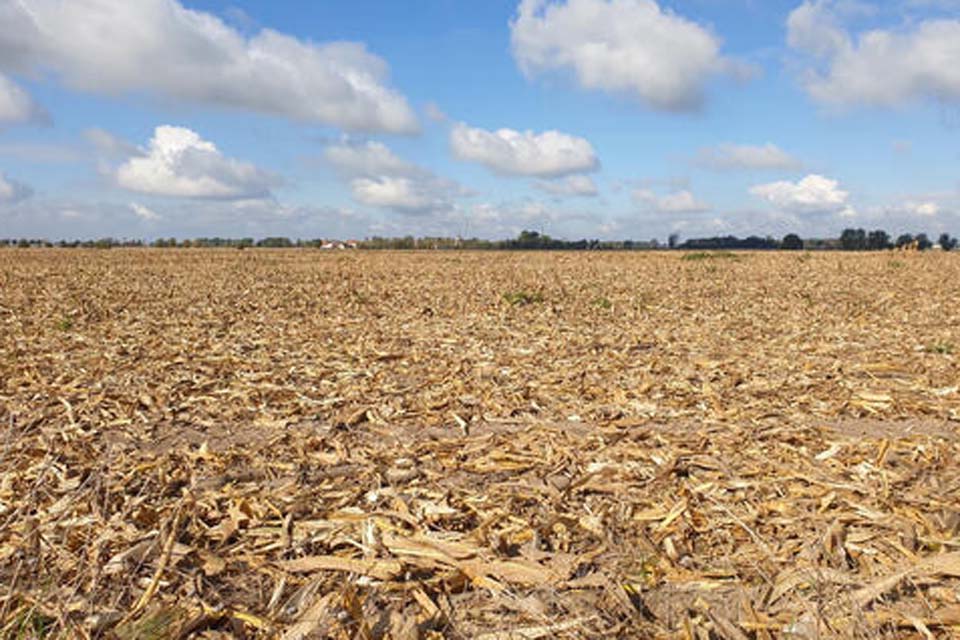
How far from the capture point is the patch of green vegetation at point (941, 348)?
9.30 metres

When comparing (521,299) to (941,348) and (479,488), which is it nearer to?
(941,348)

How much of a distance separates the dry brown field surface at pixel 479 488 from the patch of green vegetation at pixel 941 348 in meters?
0.22

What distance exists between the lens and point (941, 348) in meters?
9.48

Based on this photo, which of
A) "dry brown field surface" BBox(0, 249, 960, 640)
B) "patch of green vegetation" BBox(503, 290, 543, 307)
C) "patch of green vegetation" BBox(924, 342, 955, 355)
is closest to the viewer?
"dry brown field surface" BBox(0, 249, 960, 640)

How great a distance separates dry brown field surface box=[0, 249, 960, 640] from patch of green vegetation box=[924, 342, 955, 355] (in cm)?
22

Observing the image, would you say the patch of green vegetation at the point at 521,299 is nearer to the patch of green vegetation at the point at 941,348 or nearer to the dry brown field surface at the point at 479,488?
the dry brown field surface at the point at 479,488

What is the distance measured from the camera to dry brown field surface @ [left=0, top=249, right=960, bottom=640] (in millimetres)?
3145

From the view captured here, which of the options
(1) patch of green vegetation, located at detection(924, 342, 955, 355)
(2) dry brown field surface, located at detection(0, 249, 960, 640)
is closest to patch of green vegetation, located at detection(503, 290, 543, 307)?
(2) dry brown field surface, located at detection(0, 249, 960, 640)

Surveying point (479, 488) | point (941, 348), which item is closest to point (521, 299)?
point (941, 348)

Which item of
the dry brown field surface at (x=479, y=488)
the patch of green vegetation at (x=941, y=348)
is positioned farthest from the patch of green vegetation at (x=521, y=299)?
the patch of green vegetation at (x=941, y=348)

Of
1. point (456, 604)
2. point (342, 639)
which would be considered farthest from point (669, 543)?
point (342, 639)

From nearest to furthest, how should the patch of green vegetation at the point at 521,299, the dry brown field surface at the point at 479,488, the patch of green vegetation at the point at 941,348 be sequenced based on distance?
the dry brown field surface at the point at 479,488, the patch of green vegetation at the point at 941,348, the patch of green vegetation at the point at 521,299

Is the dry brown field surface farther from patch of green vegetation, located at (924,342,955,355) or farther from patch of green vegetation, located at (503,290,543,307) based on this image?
patch of green vegetation, located at (503,290,543,307)

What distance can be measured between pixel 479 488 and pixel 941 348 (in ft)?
27.7
